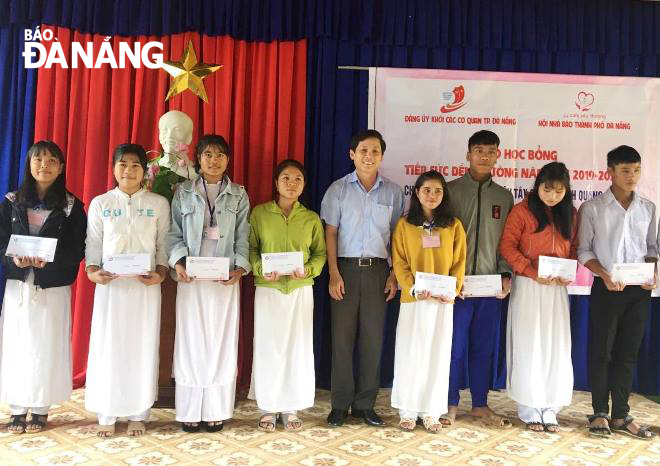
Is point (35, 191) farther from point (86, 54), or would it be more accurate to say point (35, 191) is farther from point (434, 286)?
point (434, 286)

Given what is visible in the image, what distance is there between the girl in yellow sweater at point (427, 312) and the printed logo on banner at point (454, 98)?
0.99m

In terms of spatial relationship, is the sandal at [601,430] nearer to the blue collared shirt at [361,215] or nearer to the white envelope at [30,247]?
the blue collared shirt at [361,215]

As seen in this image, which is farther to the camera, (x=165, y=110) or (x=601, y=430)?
(x=165, y=110)

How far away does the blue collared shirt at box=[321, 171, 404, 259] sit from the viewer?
299 centimetres

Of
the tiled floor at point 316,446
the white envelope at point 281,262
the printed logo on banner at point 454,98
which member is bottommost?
the tiled floor at point 316,446

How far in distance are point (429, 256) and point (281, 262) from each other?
2.73 feet

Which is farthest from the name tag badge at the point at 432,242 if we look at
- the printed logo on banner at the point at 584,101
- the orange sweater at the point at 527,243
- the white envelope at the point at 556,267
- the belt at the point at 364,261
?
the printed logo on banner at the point at 584,101

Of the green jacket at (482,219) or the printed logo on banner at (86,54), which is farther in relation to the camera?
the printed logo on banner at (86,54)

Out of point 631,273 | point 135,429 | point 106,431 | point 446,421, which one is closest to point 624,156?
point 631,273

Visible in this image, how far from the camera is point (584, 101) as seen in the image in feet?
12.2

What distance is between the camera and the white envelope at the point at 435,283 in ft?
9.08

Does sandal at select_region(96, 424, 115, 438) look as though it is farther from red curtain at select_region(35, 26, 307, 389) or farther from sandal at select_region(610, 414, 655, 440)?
sandal at select_region(610, 414, 655, 440)

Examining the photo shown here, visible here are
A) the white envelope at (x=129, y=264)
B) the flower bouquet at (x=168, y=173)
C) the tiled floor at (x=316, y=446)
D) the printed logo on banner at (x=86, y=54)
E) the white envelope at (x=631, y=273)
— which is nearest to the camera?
the tiled floor at (x=316, y=446)

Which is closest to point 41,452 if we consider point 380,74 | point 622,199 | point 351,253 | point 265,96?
point 351,253
